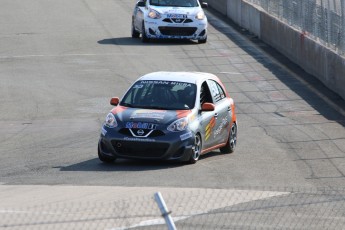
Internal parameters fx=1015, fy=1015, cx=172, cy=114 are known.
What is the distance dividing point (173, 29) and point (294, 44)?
470cm

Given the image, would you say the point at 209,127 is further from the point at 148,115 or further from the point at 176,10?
the point at 176,10

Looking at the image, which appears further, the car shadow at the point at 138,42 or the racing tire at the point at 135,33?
the racing tire at the point at 135,33

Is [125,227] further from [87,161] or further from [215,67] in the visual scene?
[215,67]

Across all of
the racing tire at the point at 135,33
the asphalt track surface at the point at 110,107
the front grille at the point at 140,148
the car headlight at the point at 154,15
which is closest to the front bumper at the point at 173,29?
the car headlight at the point at 154,15

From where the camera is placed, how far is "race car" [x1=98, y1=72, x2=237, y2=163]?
52.5ft

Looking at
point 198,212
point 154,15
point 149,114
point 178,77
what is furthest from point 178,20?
point 198,212

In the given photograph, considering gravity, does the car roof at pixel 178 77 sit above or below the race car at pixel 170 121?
above

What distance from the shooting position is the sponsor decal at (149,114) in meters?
16.2

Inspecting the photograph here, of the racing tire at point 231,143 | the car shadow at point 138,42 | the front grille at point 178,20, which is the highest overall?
the racing tire at point 231,143

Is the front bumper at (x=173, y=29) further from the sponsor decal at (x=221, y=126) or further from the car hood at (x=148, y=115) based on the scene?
the car hood at (x=148, y=115)

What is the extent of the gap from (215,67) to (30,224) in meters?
19.0

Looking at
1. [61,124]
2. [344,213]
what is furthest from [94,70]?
[344,213]

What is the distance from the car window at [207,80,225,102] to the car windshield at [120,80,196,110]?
600mm

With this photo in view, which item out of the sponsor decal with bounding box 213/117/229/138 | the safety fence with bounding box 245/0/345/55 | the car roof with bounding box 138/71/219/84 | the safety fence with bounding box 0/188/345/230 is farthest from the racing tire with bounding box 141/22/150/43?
the safety fence with bounding box 0/188/345/230
